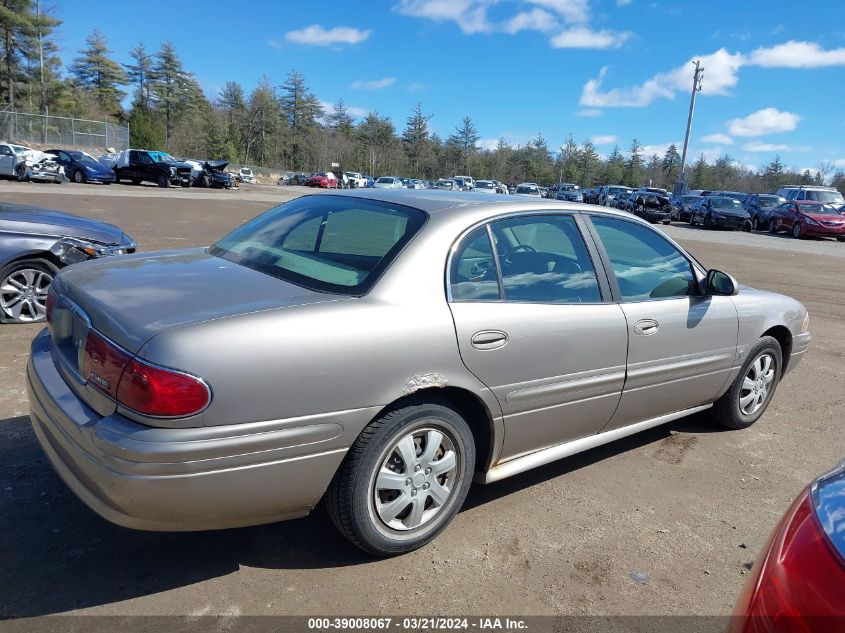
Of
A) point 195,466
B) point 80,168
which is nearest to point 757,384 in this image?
point 195,466

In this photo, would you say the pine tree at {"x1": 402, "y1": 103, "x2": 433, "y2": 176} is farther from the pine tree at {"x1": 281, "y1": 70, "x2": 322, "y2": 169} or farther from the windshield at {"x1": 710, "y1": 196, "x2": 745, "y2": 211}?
the windshield at {"x1": 710, "y1": 196, "x2": 745, "y2": 211}

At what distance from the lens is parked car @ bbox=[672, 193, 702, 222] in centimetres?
3083

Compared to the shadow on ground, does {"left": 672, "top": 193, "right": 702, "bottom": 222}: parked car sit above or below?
above

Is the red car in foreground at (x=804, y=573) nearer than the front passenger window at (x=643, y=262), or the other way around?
the red car in foreground at (x=804, y=573)

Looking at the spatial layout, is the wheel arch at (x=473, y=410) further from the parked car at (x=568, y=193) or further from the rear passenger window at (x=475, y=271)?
the parked car at (x=568, y=193)

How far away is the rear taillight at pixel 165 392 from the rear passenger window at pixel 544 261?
151 centimetres

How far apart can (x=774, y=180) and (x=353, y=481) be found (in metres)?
87.8

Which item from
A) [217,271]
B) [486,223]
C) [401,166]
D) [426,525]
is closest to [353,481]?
[426,525]

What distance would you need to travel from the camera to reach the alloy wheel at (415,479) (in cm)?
270

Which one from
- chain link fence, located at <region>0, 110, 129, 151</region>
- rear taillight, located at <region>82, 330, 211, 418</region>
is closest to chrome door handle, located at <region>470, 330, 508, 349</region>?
rear taillight, located at <region>82, 330, 211, 418</region>

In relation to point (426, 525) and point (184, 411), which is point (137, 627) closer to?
point (184, 411)

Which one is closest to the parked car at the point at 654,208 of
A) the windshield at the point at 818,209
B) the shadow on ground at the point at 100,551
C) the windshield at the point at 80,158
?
the windshield at the point at 818,209

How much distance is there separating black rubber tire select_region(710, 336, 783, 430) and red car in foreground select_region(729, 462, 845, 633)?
303 centimetres

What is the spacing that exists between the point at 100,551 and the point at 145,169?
3468 cm
